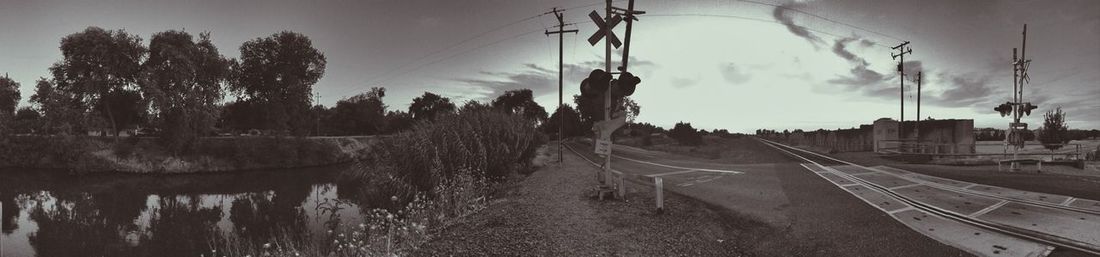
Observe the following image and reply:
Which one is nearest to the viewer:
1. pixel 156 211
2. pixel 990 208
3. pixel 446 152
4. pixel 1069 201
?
pixel 990 208

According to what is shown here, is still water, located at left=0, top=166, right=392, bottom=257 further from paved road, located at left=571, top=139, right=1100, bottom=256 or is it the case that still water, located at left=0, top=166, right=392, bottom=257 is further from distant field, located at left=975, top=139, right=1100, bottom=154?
distant field, located at left=975, top=139, right=1100, bottom=154

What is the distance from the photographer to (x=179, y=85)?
35500 millimetres

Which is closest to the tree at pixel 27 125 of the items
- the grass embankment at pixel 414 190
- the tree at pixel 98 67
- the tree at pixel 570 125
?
the tree at pixel 98 67

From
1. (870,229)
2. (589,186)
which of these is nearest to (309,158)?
(589,186)

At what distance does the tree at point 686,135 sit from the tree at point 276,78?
3524 centimetres

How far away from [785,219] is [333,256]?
6720 mm

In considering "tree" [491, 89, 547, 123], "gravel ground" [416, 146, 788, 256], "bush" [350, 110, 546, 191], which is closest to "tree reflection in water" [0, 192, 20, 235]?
"bush" [350, 110, 546, 191]

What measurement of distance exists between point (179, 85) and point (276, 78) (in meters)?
9.68

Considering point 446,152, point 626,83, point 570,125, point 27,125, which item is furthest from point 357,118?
point 626,83

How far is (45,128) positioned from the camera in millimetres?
33906

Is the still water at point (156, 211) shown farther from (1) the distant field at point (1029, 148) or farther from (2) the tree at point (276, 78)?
(1) the distant field at point (1029, 148)

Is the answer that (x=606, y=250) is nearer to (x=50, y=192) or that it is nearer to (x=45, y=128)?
(x=50, y=192)

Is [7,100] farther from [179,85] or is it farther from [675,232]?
[675,232]

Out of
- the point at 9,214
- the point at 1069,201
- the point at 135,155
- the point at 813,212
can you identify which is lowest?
the point at 9,214
